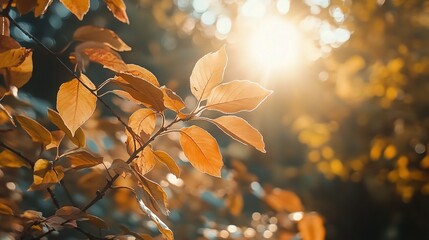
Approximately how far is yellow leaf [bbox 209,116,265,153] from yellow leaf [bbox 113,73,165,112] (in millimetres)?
65

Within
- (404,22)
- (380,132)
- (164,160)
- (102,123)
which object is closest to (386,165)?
(380,132)

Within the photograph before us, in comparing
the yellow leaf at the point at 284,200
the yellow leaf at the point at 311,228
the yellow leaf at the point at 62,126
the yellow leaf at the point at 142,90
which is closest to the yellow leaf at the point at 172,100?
the yellow leaf at the point at 142,90

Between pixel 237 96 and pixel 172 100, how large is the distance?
0.23 ft

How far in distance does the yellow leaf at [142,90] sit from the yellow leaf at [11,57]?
0.36 feet

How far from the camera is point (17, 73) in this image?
26.0 inches

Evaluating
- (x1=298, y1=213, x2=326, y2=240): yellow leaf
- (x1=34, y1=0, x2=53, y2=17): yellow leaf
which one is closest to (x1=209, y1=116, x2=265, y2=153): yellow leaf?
(x1=34, y1=0, x2=53, y2=17): yellow leaf

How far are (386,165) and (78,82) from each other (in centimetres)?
386

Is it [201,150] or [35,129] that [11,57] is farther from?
[201,150]

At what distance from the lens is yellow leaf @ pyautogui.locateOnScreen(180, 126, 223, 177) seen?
578mm

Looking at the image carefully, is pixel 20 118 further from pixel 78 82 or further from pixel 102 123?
pixel 102 123

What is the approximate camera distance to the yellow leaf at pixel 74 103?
0.56 meters

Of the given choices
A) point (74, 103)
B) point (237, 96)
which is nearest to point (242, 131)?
point (237, 96)

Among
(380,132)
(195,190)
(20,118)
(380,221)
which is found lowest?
(20,118)

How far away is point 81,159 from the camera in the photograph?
632 mm
